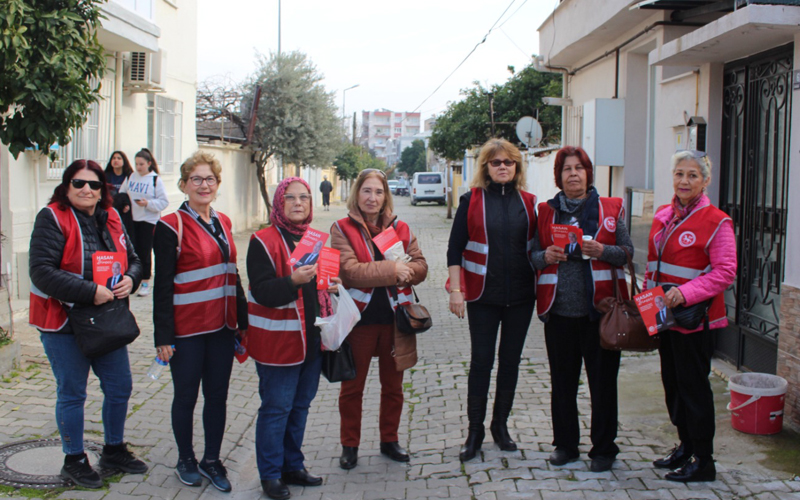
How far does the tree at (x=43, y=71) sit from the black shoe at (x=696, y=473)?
497cm

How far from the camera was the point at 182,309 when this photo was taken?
4148mm

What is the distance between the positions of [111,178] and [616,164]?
6749 mm

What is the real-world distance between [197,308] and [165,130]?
440 inches

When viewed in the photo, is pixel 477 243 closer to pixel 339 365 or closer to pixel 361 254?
pixel 361 254

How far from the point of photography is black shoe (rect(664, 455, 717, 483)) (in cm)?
424

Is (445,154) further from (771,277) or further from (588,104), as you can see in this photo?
(771,277)

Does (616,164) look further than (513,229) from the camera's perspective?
Yes

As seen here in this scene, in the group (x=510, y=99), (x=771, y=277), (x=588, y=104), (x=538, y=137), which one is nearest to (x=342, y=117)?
(x=510, y=99)

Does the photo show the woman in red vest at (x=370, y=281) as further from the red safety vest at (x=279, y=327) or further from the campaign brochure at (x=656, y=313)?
the campaign brochure at (x=656, y=313)

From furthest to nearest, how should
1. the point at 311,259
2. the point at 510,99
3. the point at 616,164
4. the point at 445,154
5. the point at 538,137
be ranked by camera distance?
1. the point at 445,154
2. the point at 510,99
3. the point at 538,137
4. the point at 616,164
5. the point at 311,259

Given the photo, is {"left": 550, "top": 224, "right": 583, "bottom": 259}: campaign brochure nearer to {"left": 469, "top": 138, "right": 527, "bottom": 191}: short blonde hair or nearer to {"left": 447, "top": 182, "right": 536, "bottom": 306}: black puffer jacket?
{"left": 447, "top": 182, "right": 536, "bottom": 306}: black puffer jacket

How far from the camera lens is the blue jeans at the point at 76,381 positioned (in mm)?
4133

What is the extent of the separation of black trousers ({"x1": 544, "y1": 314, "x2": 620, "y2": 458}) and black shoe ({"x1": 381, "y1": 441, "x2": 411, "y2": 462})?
0.97m

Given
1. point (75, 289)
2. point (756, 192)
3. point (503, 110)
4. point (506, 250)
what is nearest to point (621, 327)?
point (506, 250)
